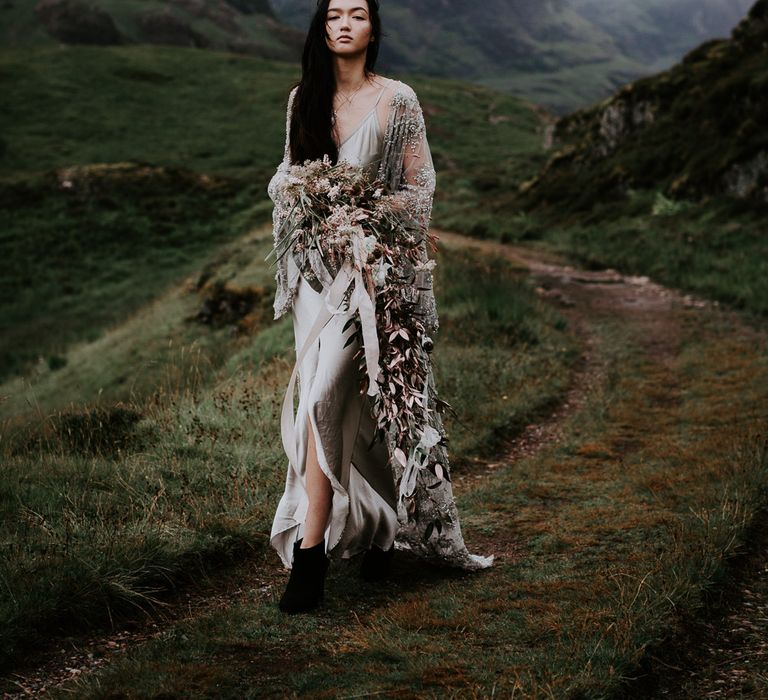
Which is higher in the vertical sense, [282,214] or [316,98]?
[316,98]

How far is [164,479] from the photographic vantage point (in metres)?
4.95

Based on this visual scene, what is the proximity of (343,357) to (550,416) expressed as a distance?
389 centimetres

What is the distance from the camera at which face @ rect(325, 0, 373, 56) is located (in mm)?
3643

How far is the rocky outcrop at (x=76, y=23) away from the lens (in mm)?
64350

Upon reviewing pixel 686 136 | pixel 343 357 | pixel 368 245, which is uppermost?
pixel 686 136

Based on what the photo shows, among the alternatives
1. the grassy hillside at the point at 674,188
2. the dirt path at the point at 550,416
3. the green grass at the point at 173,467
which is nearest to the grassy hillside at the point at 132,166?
the grassy hillside at the point at 674,188

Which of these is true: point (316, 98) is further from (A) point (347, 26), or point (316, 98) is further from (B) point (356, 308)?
(B) point (356, 308)

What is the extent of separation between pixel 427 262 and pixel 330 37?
45.6 inches

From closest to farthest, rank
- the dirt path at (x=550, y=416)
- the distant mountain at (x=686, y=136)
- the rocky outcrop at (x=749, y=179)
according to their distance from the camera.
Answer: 1. the dirt path at (x=550, y=416)
2. the rocky outcrop at (x=749, y=179)
3. the distant mountain at (x=686, y=136)

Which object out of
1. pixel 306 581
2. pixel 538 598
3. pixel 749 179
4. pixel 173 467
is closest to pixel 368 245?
pixel 306 581

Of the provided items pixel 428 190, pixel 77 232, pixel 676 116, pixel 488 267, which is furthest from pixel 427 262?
pixel 77 232

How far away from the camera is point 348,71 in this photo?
3.72 metres

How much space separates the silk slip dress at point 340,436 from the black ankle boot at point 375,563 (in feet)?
0.12

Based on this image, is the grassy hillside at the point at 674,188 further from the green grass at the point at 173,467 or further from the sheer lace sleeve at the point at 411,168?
the sheer lace sleeve at the point at 411,168
